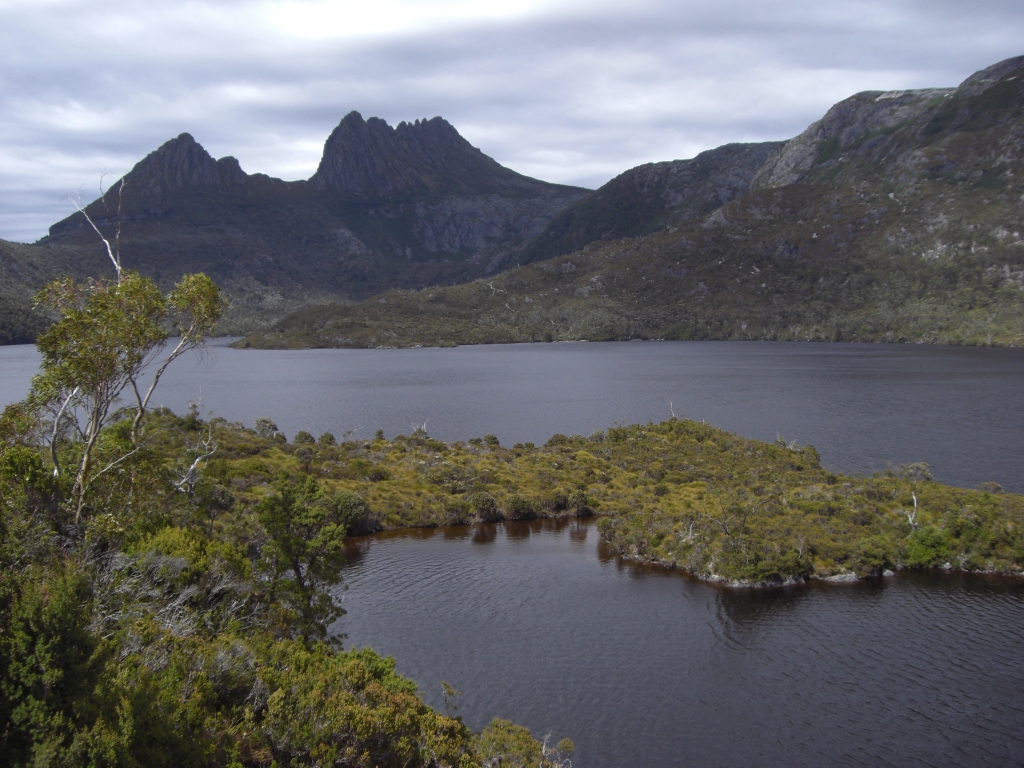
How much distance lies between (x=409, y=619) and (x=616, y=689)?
1281 cm

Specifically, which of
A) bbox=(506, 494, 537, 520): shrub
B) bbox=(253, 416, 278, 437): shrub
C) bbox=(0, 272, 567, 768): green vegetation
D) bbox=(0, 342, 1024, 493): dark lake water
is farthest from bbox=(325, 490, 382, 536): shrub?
bbox=(253, 416, 278, 437): shrub

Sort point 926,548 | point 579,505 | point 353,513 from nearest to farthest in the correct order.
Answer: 1. point 926,548
2. point 353,513
3. point 579,505

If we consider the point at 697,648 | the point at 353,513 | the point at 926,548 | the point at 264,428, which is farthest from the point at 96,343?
the point at 264,428

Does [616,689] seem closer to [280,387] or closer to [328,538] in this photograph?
[328,538]

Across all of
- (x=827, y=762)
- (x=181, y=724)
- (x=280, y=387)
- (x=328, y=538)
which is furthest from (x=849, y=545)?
(x=280, y=387)

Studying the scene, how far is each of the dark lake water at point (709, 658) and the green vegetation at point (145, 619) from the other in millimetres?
6035

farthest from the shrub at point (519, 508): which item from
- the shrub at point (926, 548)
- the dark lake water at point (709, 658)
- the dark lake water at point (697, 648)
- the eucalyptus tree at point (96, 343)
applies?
the eucalyptus tree at point (96, 343)

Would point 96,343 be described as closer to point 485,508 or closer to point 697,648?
point 697,648

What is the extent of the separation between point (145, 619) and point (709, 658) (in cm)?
2606

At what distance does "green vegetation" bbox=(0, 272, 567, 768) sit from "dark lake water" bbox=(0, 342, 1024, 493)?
31240 millimetres

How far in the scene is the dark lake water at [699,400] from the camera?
81.3 metres

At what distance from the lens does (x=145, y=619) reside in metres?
17.0

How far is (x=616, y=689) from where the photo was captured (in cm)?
3047

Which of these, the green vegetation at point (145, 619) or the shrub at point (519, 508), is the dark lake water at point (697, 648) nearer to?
the shrub at point (519, 508)
